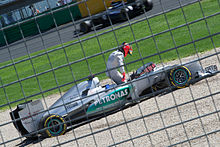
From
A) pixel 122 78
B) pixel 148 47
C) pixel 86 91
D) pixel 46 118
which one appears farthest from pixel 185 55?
pixel 46 118

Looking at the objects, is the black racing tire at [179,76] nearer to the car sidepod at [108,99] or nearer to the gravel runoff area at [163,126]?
the gravel runoff area at [163,126]

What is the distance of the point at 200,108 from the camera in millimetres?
6129

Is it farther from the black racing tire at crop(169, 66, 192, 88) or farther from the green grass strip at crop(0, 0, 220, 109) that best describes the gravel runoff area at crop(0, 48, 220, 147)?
the green grass strip at crop(0, 0, 220, 109)

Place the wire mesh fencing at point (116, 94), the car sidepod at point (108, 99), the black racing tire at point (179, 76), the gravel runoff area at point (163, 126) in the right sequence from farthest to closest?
the black racing tire at point (179, 76) < the car sidepod at point (108, 99) < the gravel runoff area at point (163, 126) < the wire mesh fencing at point (116, 94)

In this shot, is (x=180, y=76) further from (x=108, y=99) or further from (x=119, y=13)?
(x=119, y=13)

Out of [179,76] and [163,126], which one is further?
[179,76]

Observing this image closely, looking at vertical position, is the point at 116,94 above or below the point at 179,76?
above

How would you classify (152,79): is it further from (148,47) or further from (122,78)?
(148,47)

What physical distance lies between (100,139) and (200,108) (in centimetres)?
190

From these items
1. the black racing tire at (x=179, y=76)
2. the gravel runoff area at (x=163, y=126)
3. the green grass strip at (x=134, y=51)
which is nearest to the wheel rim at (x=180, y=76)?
the black racing tire at (x=179, y=76)

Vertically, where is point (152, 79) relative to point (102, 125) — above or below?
above

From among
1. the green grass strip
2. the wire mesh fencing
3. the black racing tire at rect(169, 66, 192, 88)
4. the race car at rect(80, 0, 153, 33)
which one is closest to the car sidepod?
the wire mesh fencing

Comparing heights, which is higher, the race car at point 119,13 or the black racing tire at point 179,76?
the race car at point 119,13

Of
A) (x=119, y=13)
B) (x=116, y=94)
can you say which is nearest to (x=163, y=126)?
(x=116, y=94)
